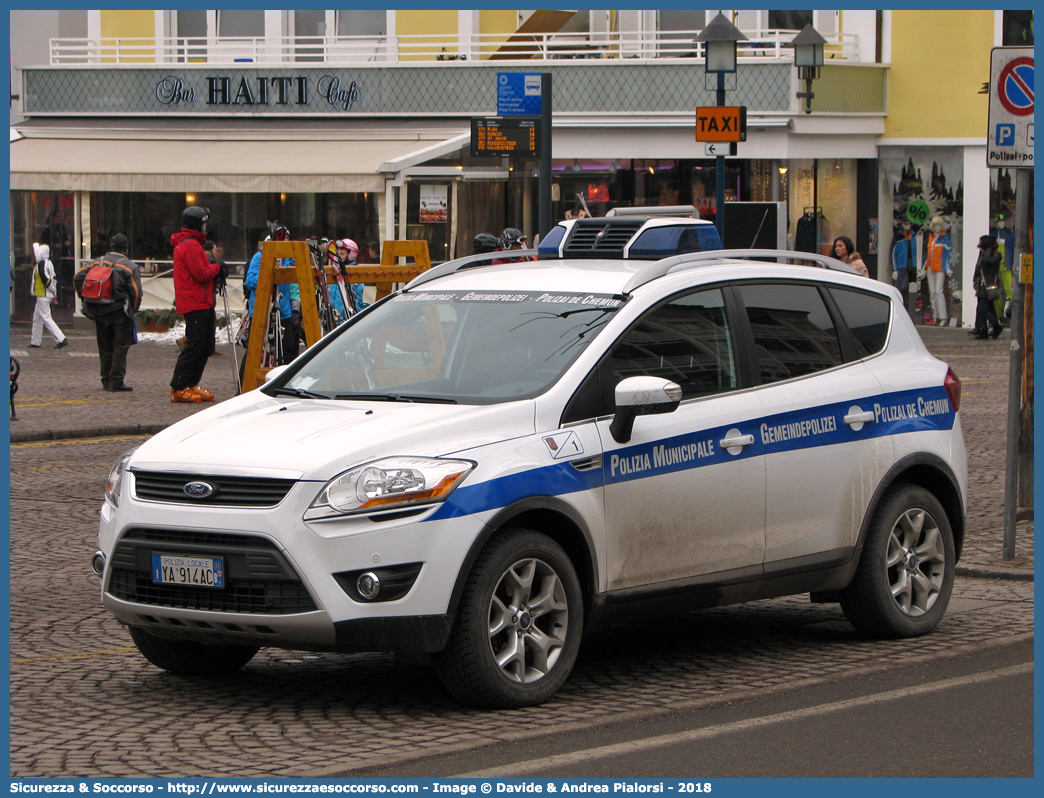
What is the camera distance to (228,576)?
5832mm

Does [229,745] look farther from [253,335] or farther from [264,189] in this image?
[264,189]

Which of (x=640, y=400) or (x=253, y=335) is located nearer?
(x=640, y=400)

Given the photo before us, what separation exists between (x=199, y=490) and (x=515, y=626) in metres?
1.26

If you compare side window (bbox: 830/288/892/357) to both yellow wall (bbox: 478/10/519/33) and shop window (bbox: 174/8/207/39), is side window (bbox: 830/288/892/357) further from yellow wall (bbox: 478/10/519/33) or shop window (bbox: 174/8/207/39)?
shop window (bbox: 174/8/207/39)

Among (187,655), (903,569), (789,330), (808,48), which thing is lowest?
(187,655)

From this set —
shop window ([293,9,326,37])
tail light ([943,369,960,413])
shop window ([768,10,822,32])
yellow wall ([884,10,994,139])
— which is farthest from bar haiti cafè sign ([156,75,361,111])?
tail light ([943,369,960,413])

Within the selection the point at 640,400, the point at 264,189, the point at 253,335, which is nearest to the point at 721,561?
the point at 640,400

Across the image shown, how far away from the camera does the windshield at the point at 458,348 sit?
655 cm

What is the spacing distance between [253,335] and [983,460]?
6821mm

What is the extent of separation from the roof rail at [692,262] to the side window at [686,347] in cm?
15

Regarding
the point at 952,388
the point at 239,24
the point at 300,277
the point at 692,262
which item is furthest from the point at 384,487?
the point at 239,24

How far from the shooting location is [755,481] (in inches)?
271

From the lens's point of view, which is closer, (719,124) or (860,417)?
(860,417)

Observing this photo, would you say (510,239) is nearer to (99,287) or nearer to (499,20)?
(99,287)
